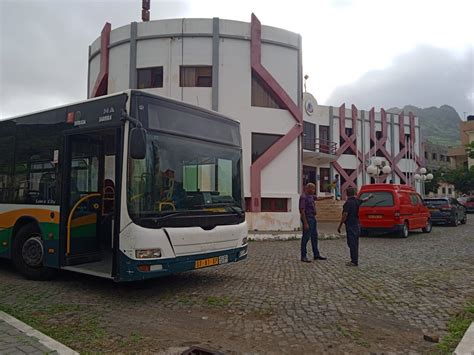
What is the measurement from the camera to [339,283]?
24.6 ft

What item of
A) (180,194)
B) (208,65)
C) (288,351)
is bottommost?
(288,351)

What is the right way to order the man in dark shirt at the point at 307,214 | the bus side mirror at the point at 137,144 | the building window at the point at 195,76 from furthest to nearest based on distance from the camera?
the building window at the point at 195,76 < the man in dark shirt at the point at 307,214 < the bus side mirror at the point at 137,144

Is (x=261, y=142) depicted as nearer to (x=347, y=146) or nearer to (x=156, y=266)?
(x=156, y=266)

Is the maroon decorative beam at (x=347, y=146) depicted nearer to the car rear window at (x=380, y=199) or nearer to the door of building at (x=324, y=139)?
the door of building at (x=324, y=139)

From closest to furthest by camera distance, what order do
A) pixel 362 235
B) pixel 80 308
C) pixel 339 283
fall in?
pixel 80 308
pixel 339 283
pixel 362 235

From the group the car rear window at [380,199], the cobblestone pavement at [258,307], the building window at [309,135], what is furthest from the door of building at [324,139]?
the cobblestone pavement at [258,307]

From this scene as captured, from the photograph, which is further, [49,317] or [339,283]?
[339,283]

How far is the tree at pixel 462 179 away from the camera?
37.5 metres

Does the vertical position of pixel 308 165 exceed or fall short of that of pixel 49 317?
it exceeds it

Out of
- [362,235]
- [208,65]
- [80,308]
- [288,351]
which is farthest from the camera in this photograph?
[208,65]

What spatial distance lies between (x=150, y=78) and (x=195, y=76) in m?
2.23

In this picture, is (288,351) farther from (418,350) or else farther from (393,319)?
(393,319)

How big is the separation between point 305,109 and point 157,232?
1201 inches

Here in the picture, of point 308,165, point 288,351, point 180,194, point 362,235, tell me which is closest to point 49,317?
point 180,194
